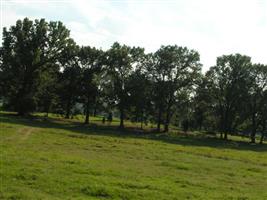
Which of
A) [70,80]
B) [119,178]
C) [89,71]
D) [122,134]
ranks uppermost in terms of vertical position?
[89,71]

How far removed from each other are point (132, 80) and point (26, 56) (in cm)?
1814

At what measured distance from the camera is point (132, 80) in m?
81.9

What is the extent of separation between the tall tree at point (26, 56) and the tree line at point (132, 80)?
0.55 feet

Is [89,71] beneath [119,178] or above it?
above

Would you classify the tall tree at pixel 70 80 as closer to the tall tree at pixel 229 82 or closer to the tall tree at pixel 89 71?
the tall tree at pixel 89 71

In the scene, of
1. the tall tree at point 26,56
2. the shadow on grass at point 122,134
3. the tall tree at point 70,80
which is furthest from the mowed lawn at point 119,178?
the tall tree at point 70,80

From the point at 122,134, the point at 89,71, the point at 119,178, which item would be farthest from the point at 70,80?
the point at 119,178

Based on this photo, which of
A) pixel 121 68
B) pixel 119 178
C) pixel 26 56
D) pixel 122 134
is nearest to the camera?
pixel 119 178

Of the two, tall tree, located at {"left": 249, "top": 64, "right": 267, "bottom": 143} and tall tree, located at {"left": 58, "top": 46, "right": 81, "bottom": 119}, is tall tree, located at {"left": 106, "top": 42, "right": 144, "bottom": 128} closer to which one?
tall tree, located at {"left": 58, "top": 46, "right": 81, "bottom": 119}

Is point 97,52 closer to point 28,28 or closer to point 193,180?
point 28,28

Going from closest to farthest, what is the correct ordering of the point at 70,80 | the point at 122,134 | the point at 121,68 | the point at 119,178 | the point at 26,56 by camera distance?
the point at 119,178, the point at 122,134, the point at 26,56, the point at 121,68, the point at 70,80

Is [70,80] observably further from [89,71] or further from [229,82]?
[229,82]

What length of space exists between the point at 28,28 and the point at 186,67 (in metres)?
28.2

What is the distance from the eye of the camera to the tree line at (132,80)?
80.4 metres
